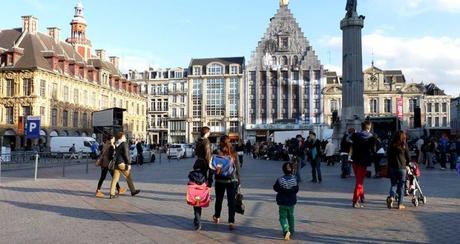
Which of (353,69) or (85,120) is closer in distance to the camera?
(353,69)

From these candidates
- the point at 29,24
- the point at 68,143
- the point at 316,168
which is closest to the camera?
the point at 316,168

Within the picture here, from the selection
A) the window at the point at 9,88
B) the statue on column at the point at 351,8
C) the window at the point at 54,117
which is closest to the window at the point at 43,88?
the window at the point at 54,117

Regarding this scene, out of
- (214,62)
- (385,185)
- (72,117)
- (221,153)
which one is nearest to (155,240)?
(221,153)

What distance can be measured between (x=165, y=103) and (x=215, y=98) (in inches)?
438

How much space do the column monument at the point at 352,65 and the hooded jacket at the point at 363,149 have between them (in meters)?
17.2

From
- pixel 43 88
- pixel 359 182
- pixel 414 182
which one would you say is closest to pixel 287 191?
pixel 359 182

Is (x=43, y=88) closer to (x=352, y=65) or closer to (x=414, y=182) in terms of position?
(x=352, y=65)

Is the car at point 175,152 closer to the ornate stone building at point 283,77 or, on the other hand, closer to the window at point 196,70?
the ornate stone building at point 283,77

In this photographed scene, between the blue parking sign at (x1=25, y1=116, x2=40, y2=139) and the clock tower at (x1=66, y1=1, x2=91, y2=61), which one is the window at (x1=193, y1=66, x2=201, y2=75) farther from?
the blue parking sign at (x1=25, y1=116, x2=40, y2=139)

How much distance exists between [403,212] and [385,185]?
223 inches

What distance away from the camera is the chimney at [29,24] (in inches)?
2180

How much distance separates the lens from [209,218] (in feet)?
31.3

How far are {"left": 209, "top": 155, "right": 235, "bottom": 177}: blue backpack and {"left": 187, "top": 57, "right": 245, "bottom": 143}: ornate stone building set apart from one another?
7843 cm

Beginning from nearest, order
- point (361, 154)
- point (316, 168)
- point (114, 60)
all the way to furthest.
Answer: point (361, 154) < point (316, 168) < point (114, 60)
